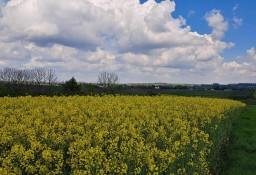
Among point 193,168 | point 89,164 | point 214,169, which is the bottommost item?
point 214,169

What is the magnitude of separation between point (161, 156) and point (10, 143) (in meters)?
4.73

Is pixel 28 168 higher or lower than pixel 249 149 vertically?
higher

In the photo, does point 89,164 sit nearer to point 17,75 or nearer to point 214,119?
point 214,119

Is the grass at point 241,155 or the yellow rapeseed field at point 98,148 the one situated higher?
the yellow rapeseed field at point 98,148

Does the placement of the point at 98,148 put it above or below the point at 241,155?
above

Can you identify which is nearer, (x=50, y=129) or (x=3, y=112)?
(x=50, y=129)

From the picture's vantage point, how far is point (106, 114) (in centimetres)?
1577

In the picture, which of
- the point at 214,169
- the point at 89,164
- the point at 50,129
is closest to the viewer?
the point at 89,164

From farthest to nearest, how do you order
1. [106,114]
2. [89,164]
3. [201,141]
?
[106,114], [201,141], [89,164]

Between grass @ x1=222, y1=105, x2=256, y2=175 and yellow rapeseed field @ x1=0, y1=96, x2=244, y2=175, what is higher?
yellow rapeseed field @ x1=0, y1=96, x2=244, y2=175

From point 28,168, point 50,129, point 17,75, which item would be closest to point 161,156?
point 28,168

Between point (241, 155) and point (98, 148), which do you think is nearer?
point (98, 148)

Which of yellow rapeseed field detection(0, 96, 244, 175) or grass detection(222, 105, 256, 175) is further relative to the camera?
grass detection(222, 105, 256, 175)

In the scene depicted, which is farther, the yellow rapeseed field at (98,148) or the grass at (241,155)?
the grass at (241,155)
